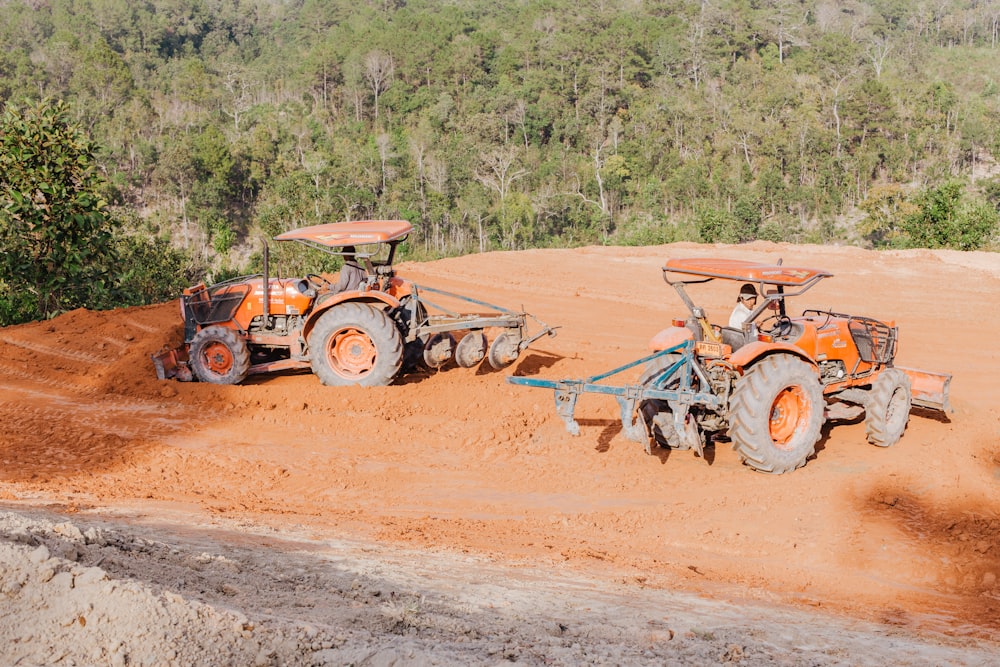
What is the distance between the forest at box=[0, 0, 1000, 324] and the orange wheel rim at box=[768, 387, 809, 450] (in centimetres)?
1550

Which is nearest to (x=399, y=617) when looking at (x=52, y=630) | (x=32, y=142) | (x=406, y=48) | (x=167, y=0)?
(x=52, y=630)

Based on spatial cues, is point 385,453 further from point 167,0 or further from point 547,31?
point 167,0

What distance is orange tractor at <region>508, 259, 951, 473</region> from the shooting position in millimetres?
7332

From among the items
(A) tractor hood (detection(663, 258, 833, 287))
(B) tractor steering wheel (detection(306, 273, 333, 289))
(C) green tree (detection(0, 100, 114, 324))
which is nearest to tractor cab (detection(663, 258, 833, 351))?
(A) tractor hood (detection(663, 258, 833, 287))

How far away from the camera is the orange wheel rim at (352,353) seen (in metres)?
10.2

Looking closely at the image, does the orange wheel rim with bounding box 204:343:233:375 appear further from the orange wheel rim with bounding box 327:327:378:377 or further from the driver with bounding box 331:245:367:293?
the driver with bounding box 331:245:367:293

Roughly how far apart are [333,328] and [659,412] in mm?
3830

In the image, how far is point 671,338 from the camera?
317 inches

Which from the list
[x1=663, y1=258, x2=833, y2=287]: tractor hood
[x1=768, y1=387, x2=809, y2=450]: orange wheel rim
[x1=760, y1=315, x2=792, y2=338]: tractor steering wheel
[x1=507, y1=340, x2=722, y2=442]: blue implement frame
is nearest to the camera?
[x1=507, y1=340, x2=722, y2=442]: blue implement frame

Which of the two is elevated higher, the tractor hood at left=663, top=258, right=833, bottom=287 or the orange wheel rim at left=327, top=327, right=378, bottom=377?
the tractor hood at left=663, top=258, right=833, bottom=287

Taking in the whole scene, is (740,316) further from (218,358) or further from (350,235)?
(218,358)

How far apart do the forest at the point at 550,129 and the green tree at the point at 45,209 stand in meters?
4.35

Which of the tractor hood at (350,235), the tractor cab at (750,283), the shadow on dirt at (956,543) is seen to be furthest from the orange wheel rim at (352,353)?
the shadow on dirt at (956,543)

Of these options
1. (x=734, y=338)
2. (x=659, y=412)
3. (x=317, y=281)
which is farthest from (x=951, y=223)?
(x=659, y=412)
